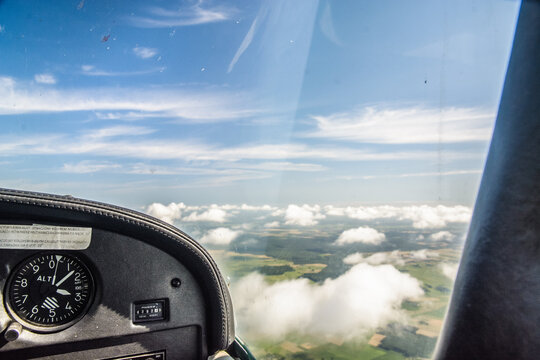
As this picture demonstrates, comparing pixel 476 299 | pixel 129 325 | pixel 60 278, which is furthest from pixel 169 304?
pixel 476 299

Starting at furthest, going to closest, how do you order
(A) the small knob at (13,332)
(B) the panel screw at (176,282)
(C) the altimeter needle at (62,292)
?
(B) the panel screw at (176,282) → (C) the altimeter needle at (62,292) → (A) the small knob at (13,332)

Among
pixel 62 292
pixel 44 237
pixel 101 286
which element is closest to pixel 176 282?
pixel 101 286

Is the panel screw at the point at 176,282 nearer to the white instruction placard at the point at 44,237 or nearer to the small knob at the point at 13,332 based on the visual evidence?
the white instruction placard at the point at 44,237

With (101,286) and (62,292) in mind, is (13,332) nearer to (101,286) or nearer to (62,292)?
(62,292)

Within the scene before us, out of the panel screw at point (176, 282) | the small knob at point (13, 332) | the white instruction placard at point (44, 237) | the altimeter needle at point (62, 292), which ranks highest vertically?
the white instruction placard at point (44, 237)

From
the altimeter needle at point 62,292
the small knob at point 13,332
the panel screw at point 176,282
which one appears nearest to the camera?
the small knob at point 13,332

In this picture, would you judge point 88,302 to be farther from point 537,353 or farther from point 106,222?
point 537,353

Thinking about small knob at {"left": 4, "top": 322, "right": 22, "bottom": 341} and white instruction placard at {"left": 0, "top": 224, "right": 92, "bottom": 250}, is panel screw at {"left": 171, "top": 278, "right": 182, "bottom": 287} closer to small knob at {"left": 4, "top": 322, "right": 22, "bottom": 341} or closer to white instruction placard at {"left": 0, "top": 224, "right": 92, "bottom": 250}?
white instruction placard at {"left": 0, "top": 224, "right": 92, "bottom": 250}

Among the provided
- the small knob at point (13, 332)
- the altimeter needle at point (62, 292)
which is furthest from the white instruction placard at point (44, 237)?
the small knob at point (13, 332)
